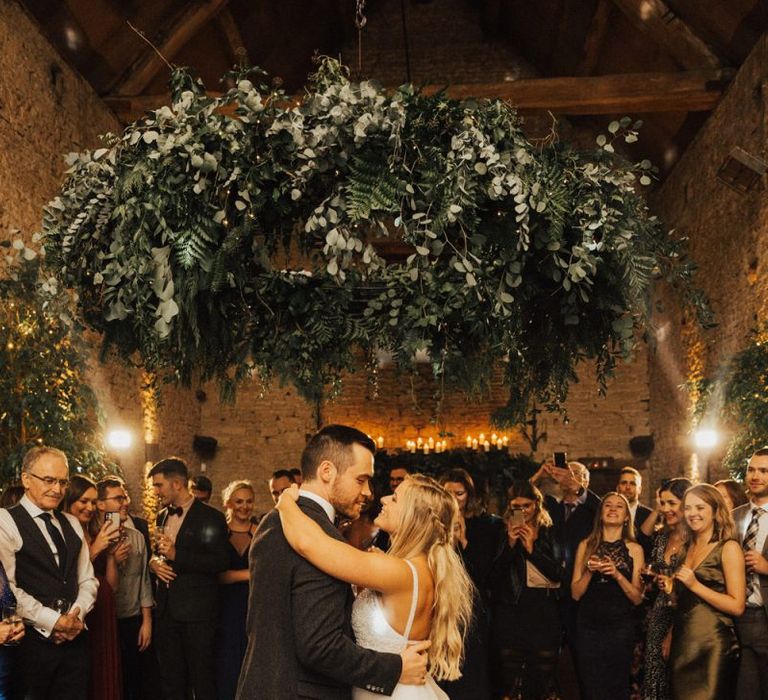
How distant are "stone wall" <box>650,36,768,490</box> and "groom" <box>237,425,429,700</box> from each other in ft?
11.4

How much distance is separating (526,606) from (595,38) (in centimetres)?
620

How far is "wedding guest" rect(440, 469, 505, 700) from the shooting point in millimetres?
3793

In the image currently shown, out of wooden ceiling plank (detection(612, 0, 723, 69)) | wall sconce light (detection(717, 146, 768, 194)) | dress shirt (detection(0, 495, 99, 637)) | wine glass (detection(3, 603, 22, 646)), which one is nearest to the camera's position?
wine glass (detection(3, 603, 22, 646))

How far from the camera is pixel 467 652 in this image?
377 cm

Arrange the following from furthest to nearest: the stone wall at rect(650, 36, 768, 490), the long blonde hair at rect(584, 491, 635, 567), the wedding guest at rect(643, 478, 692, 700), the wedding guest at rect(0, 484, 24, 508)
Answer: the stone wall at rect(650, 36, 768, 490)
the long blonde hair at rect(584, 491, 635, 567)
the wedding guest at rect(643, 478, 692, 700)
the wedding guest at rect(0, 484, 24, 508)

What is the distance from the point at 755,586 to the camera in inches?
149

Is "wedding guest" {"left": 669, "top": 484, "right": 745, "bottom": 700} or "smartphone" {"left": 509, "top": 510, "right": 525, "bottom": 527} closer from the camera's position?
"wedding guest" {"left": 669, "top": 484, "right": 745, "bottom": 700}

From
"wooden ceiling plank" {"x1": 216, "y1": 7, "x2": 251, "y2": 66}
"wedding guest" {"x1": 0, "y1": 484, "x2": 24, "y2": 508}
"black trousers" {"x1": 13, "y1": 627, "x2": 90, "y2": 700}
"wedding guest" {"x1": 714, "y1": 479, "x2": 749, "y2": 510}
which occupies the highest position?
"wooden ceiling plank" {"x1": 216, "y1": 7, "x2": 251, "y2": 66}

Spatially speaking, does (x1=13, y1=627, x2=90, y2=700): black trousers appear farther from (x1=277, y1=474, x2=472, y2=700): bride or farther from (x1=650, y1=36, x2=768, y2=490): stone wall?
(x1=650, y1=36, x2=768, y2=490): stone wall

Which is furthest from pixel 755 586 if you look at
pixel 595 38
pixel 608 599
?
pixel 595 38

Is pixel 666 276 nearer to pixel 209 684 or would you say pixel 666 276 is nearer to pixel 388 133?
pixel 388 133

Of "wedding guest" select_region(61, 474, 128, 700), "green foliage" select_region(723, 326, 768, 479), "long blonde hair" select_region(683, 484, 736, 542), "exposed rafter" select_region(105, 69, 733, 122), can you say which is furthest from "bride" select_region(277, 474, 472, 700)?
"exposed rafter" select_region(105, 69, 733, 122)

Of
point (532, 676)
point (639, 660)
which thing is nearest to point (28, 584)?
point (532, 676)

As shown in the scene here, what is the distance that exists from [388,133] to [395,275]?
558mm
